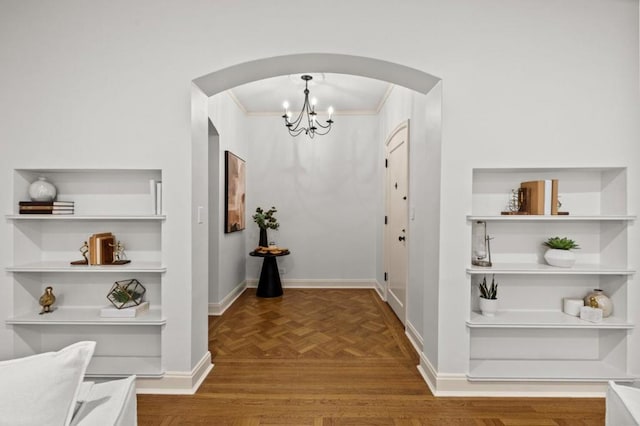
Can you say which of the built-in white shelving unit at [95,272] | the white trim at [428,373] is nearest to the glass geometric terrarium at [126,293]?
the built-in white shelving unit at [95,272]

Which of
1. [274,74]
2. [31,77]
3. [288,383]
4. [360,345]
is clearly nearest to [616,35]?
[274,74]

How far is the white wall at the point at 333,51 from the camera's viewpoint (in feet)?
7.04

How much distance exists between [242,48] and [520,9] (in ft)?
6.31

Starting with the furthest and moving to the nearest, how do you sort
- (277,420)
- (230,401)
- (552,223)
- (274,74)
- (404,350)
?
(404,350), (274,74), (552,223), (230,401), (277,420)

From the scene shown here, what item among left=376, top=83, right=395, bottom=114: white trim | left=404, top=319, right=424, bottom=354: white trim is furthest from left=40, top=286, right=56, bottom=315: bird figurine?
left=376, top=83, right=395, bottom=114: white trim

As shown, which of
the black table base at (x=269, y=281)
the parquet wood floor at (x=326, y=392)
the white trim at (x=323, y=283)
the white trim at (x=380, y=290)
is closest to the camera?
A: the parquet wood floor at (x=326, y=392)

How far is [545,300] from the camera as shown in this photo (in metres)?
2.33

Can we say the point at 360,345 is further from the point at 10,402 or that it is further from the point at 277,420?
the point at 10,402

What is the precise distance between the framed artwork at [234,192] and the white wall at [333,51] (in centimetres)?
183

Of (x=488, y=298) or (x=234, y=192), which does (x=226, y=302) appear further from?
(x=488, y=298)

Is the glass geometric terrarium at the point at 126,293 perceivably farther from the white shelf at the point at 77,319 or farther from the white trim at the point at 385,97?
the white trim at the point at 385,97

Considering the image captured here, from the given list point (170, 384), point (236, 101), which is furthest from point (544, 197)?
point (236, 101)

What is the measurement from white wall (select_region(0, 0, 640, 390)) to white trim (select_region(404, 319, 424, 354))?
58 centimetres

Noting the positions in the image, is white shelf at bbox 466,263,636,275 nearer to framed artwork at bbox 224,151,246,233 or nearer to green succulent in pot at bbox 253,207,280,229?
framed artwork at bbox 224,151,246,233
